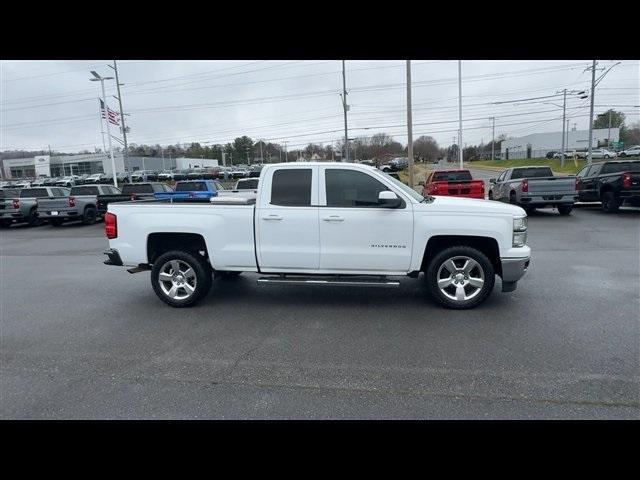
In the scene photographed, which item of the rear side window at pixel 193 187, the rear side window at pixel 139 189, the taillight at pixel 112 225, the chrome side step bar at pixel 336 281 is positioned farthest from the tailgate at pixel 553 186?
the rear side window at pixel 139 189

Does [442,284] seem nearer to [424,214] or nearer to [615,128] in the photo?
[424,214]

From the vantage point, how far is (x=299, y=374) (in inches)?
138

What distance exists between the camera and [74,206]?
1645 cm

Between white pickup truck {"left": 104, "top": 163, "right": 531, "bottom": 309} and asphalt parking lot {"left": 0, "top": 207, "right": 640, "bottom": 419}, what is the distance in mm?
423

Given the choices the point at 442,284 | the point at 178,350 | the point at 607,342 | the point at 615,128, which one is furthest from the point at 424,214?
the point at 615,128

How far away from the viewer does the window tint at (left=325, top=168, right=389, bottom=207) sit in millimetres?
5195

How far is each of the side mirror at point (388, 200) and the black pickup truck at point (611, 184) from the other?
12551 mm

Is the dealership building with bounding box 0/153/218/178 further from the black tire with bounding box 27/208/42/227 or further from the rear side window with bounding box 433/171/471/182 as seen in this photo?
the rear side window with bounding box 433/171/471/182

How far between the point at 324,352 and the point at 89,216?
17.2 m

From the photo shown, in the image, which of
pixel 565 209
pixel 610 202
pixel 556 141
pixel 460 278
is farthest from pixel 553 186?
pixel 556 141

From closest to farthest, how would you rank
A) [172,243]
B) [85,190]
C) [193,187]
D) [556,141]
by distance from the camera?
[172,243]
[85,190]
[193,187]
[556,141]

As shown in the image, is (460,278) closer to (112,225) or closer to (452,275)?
(452,275)

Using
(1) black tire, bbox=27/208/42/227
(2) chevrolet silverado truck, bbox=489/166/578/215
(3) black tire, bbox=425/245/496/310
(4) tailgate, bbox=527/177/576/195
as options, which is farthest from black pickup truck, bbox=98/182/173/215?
(4) tailgate, bbox=527/177/576/195

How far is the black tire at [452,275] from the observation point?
16.3ft
